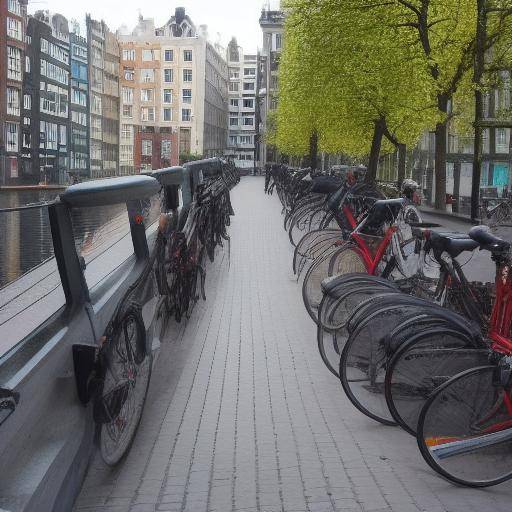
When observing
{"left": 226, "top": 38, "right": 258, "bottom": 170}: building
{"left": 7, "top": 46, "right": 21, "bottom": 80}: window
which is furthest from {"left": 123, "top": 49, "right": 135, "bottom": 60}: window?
{"left": 226, "top": 38, "right": 258, "bottom": 170}: building

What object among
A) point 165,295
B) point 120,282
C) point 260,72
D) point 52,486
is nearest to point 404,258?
point 165,295

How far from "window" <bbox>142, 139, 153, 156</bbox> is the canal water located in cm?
9205

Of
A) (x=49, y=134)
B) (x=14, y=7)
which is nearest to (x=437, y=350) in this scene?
(x=14, y=7)

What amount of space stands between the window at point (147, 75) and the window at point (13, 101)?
60.2 m

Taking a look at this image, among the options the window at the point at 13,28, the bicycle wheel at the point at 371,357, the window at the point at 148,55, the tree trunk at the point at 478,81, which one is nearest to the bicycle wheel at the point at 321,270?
the bicycle wheel at the point at 371,357

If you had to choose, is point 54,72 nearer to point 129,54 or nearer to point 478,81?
point 478,81

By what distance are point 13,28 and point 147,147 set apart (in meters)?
70.2

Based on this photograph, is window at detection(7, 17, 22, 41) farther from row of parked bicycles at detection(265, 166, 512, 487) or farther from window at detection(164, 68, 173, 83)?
window at detection(164, 68, 173, 83)

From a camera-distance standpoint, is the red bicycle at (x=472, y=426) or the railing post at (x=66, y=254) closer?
the railing post at (x=66, y=254)

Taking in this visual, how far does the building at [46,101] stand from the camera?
95.3 feet

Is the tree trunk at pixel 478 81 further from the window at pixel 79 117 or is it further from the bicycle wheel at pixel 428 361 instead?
the window at pixel 79 117

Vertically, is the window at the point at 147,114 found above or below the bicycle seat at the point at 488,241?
above

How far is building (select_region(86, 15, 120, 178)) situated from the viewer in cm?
3612

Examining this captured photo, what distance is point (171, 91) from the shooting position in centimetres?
11619
